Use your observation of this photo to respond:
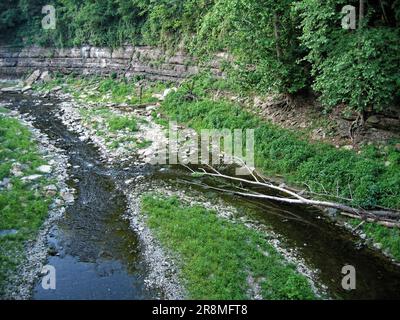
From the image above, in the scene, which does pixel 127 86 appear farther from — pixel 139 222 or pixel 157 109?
pixel 139 222

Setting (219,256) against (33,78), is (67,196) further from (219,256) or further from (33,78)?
(33,78)

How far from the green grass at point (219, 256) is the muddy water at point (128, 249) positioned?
0.92m

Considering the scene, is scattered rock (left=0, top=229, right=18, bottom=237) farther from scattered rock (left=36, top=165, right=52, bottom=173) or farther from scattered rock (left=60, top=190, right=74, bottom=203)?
scattered rock (left=36, top=165, right=52, bottom=173)

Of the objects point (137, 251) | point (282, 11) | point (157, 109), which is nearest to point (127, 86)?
point (157, 109)

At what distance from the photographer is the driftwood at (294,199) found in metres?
12.6

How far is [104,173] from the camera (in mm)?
18203

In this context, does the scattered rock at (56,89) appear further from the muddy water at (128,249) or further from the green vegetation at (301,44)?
the muddy water at (128,249)

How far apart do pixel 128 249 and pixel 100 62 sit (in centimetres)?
2951

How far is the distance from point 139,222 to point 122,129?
429 inches

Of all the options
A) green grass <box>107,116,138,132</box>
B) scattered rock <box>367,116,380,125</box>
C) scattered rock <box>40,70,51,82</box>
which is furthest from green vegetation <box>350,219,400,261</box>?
scattered rock <box>40,70,51,82</box>

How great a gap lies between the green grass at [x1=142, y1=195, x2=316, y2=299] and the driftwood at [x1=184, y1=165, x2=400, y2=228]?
219 cm

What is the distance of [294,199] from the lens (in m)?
14.5

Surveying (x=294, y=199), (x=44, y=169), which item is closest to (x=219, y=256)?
(x=294, y=199)

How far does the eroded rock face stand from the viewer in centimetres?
2958
